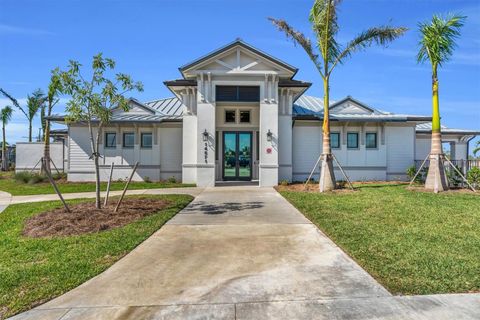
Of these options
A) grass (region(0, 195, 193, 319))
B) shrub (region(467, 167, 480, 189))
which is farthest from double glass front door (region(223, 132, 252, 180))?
shrub (region(467, 167, 480, 189))

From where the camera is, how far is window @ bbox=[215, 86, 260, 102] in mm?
16438

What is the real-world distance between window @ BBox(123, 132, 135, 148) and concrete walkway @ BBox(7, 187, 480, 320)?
13.7 m

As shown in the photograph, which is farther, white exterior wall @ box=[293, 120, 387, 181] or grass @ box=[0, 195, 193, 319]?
white exterior wall @ box=[293, 120, 387, 181]

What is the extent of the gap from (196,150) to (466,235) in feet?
42.1

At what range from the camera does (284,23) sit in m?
13.6

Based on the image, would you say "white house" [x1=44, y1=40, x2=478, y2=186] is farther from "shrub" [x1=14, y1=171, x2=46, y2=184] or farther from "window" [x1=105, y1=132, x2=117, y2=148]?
"shrub" [x1=14, y1=171, x2=46, y2=184]

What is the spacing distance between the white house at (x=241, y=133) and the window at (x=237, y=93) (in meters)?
0.05

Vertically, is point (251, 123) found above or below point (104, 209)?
above

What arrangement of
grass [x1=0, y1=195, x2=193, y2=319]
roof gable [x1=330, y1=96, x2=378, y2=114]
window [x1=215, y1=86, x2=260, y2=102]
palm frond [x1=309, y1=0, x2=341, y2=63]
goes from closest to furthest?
grass [x1=0, y1=195, x2=193, y2=319], palm frond [x1=309, y1=0, x2=341, y2=63], window [x1=215, y1=86, x2=260, y2=102], roof gable [x1=330, y1=96, x2=378, y2=114]

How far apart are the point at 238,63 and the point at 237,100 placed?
6.46 feet

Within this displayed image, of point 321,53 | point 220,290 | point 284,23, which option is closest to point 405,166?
point 321,53

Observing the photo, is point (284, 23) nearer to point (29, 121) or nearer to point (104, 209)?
point (104, 209)

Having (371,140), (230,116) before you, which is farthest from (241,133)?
(371,140)

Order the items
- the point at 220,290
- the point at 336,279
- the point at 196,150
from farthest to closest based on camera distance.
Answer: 1. the point at 196,150
2. the point at 336,279
3. the point at 220,290
